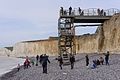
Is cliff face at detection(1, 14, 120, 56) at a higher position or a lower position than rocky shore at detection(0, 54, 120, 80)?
higher

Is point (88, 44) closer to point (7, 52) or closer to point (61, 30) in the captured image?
point (61, 30)

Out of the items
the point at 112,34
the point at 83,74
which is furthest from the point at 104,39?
the point at 83,74

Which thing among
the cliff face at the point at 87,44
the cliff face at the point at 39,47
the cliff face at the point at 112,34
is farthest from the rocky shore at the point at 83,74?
the cliff face at the point at 39,47

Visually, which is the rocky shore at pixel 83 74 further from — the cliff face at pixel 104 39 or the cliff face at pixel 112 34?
the cliff face at pixel 104 39

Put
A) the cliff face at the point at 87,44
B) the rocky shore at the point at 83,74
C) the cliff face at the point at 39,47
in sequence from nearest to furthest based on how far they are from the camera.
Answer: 1. the rocky shore at the point at 83,74
2. the cliff face at the point at 87,44
3. the cliff face at the point at 39,47

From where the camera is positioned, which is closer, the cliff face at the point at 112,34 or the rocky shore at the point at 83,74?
the rocky shore at the point at 83,74

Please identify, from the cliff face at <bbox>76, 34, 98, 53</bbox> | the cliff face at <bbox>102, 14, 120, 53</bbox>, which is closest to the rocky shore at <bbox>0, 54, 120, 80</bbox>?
the cliff face at <bbox>102, 14, 120, 53</bbox>

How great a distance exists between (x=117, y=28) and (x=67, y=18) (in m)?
6.85

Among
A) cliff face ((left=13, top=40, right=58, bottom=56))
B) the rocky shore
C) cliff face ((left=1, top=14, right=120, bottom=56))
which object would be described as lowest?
cliff face ((left=13, top=40, right=58, bottom=56))

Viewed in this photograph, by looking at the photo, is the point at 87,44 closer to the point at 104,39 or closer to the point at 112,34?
the point at 104,39

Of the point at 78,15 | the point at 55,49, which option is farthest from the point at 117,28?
the point at 55,49

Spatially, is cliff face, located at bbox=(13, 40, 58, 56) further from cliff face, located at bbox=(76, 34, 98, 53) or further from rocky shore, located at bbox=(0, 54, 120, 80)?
rocky shore, located at bbox=(0, 54, 120, 80)

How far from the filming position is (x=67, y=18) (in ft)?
155

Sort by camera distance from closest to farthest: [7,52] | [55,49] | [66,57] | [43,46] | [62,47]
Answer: [66,57]
[62,47]
[55,49]
[43,46]
[7,52]
